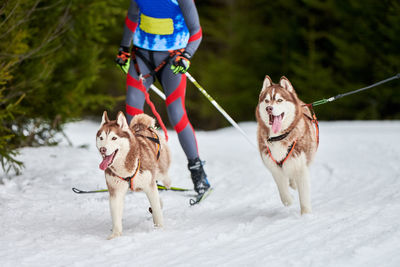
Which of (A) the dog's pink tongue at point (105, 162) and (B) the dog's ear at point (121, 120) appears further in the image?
(B) the dog's ear at point (121, 120)

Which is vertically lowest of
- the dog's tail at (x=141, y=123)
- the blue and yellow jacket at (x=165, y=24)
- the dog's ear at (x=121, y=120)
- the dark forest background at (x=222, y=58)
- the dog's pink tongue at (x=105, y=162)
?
the dark forest background at (x=222, y=58)

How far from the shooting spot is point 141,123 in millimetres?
4395

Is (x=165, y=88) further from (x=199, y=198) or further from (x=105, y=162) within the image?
(x=105, y=162)

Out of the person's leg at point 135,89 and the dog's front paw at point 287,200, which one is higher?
the person's leg at point 135,89

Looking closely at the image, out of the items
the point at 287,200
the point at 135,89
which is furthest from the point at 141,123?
the point at 287,200

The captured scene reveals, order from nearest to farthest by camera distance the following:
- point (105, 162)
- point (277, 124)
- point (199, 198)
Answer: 1. point (105, 162)
2. point (277, 124)
3. point (199, 198)

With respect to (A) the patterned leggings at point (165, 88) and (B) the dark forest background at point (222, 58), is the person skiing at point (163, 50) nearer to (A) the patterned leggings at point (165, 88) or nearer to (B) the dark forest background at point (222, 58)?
(A) the patterned leggings at point (165, 88)

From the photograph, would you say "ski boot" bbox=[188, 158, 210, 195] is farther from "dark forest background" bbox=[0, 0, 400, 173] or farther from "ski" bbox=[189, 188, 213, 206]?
"dark forest background" bbox=[0, 0, 400, 173]

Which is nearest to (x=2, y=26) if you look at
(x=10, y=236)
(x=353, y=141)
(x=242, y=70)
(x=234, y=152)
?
(x=10, y=236)

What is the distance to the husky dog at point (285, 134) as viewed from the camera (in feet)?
12.5

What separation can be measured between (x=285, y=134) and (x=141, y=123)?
132cm

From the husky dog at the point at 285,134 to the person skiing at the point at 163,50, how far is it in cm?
111

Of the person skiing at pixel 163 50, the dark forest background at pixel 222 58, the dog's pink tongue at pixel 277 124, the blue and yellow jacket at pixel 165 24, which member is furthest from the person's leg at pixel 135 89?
the dog's pink tongue at pixel 277 124

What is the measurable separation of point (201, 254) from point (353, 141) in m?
5.38
